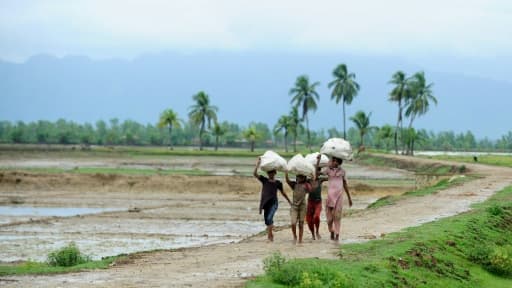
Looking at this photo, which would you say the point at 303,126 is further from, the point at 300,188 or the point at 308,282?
the point at 308,282

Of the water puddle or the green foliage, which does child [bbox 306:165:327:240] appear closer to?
the green foliage

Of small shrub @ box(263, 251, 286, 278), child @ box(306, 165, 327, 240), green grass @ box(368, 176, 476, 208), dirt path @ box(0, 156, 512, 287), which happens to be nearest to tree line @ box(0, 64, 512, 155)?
green grass @ box(368, 176, 476, 208)

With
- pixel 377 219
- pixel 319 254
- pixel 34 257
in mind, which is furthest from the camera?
pixel 377 219

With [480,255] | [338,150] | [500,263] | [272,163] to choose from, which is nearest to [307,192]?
[272,163]

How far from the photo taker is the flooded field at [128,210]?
75.8 feet

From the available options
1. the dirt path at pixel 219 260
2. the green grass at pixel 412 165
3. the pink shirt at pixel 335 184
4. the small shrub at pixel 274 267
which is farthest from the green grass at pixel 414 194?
the small shrub at pixel 274 267

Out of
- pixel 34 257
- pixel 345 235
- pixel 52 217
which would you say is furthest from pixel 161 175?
pixel 345 235

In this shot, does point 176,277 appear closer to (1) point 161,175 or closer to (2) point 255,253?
(2) point 255,253

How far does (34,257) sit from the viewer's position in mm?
19625

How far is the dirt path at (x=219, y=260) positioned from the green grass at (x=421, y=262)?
0.65 meters

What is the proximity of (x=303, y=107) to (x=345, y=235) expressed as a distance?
97.3 m

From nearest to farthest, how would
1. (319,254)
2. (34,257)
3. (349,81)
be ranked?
1. (319,254)
2. (34,257)
3. (349,81)

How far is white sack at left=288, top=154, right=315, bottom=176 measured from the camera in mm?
15492

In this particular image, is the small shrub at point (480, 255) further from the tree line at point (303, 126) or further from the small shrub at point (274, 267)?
the tree line at point (303, 126)
